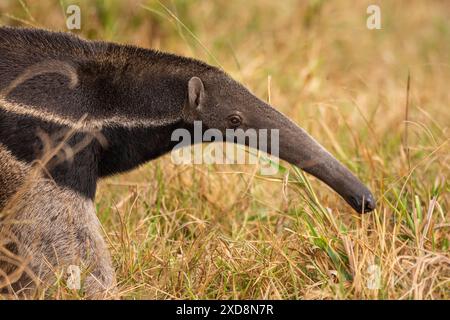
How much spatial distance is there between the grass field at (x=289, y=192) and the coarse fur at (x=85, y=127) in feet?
1.11

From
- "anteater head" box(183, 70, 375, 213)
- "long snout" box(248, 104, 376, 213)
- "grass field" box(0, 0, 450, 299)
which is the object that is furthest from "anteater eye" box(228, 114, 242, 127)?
"grass field" box(0, 0, 450, 299)

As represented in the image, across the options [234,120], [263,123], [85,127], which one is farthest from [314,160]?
[85,127]

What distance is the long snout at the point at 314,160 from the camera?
5.50 m

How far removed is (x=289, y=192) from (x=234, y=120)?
2.00 meters

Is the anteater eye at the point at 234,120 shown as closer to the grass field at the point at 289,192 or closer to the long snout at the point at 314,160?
the long snout at the point at 314,160

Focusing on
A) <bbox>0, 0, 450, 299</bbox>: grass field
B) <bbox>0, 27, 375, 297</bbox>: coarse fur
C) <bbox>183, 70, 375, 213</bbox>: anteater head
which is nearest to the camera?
<bbox>0, 27, 375, 297</bbox>: coarse fur

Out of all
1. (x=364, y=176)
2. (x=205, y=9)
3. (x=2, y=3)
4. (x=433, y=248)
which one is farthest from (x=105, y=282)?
Result: (x=205, y=9)

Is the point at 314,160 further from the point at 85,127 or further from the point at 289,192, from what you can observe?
the point at 289,192

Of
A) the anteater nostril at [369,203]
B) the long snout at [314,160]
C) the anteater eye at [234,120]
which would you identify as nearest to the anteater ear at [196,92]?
the anteater eye at [234,120]

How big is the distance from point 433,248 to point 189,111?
1.79 metres

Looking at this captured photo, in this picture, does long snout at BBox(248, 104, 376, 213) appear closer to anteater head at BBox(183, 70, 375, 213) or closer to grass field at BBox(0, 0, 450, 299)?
anteater head at BBox(183, 70, 375, 213)

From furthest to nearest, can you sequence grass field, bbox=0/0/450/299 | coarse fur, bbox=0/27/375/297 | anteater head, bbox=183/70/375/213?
anteater head, bbox=183/70/375/213, grass field, bbox=0/0/450/299, coarse fur, bbox=0/27/375/297

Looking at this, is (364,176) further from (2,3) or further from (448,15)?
(448,15)

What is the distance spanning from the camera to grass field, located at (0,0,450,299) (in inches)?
210
